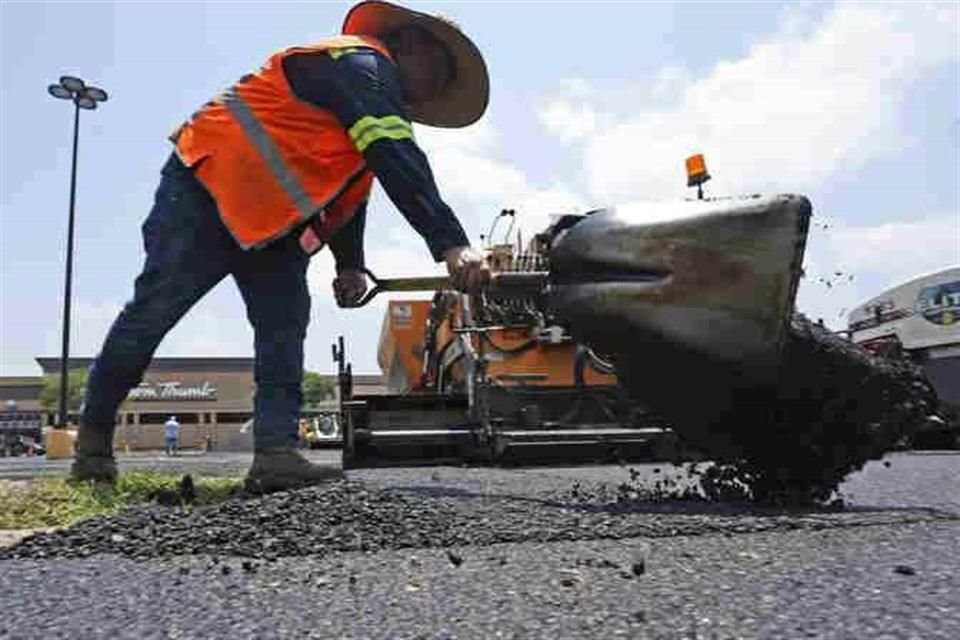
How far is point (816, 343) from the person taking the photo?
324 centimetres

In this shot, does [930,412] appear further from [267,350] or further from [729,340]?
[267,350]

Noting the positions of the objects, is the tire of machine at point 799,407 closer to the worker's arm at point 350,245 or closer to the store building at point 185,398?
the worker's arm at point 350,245

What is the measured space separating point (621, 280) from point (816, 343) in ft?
2.06

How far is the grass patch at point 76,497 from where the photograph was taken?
2.82 metres

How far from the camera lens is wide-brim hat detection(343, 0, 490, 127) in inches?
139

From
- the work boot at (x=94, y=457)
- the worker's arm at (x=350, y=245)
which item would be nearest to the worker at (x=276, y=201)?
the work boot at (x=94, y=457)

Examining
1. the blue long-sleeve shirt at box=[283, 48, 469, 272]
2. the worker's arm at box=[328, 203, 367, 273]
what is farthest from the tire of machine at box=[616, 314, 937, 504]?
the worker's arm at box=[328, 203, 367, 273]

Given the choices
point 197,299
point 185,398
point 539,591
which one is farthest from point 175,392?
point 539,591

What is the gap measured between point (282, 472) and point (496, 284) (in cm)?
92

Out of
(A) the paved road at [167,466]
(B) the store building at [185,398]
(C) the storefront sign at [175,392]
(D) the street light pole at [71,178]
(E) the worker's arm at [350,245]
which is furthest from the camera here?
(C) the storefront sign at [175,392]

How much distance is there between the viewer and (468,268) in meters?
3.08

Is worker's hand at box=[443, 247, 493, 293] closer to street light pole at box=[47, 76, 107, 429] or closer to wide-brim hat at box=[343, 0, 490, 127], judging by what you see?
wide-brim hat at box=[343, 0, 490, 127]

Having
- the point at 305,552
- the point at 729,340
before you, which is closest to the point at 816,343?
the point at 729,340

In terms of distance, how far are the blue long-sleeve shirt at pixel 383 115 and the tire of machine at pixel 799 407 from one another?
0.71m
